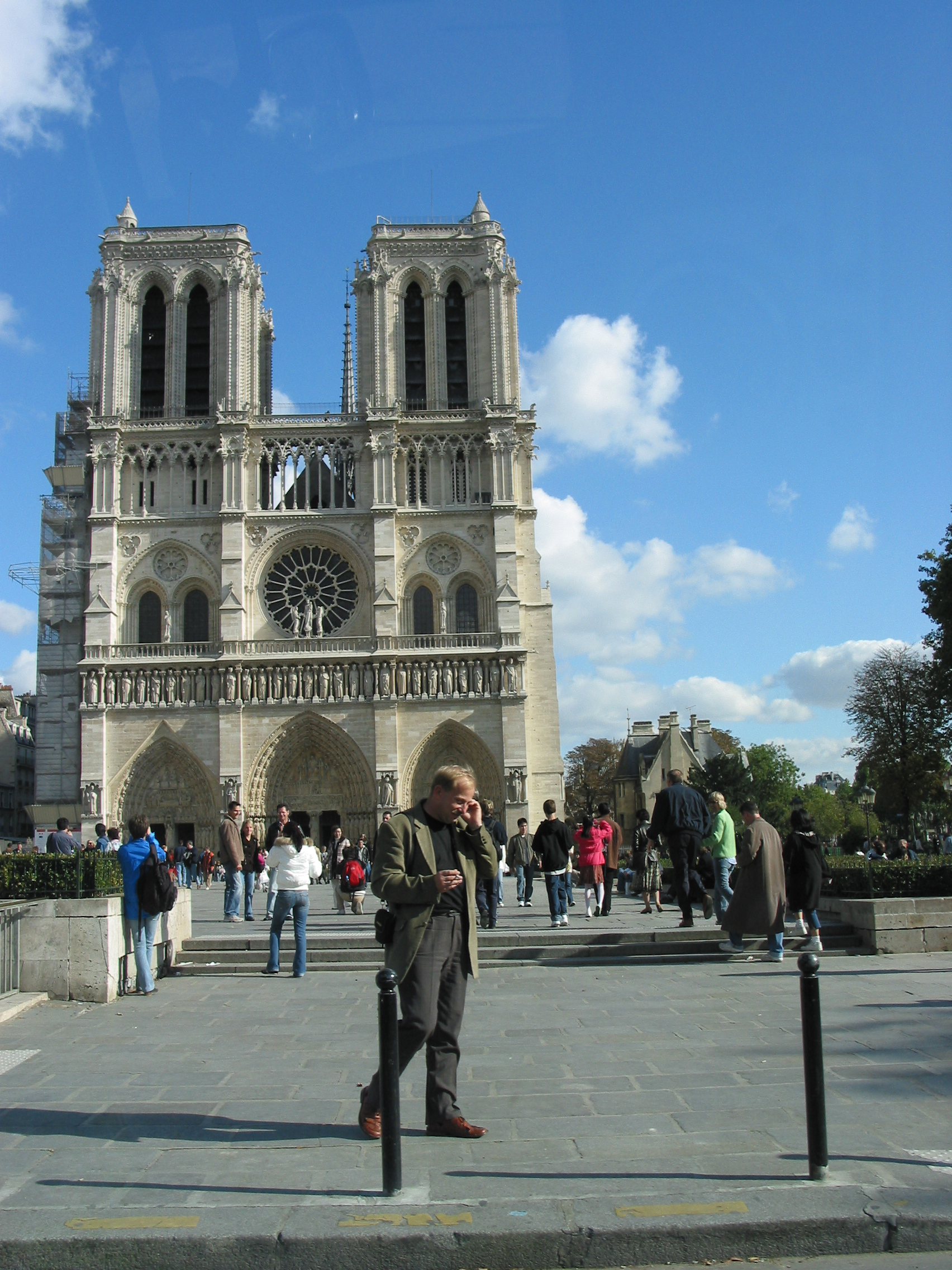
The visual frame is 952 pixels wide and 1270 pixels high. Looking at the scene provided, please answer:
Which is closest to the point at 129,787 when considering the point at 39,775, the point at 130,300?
the point at 39,775

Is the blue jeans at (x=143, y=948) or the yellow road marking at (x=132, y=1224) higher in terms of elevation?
the blue jeans at (x=143, y=948)

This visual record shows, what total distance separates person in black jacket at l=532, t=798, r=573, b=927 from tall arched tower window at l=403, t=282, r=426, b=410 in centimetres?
2807

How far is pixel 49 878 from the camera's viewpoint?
31.1ft

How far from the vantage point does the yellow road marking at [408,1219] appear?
13.0 feet

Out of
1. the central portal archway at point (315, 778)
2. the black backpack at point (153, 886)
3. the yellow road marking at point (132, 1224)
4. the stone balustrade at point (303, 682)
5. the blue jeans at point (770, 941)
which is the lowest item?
the yellow road marking at point (132, 1224)

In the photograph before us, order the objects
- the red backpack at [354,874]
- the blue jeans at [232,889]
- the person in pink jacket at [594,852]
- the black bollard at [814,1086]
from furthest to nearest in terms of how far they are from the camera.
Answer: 1. the blue jeans at [232,889]
2. the red backpack at [354,874]
3. the person in pink jacket at [594,852]
4. the black bollard at [814,1086]

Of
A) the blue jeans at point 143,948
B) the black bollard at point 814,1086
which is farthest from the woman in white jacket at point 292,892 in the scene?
the black bollard at point 814,1086

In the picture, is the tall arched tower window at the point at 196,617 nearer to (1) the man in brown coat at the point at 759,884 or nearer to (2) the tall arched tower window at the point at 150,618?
(2) the tall arched tower window at the point at 150,618

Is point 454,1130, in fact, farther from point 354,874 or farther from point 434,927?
point 354,874

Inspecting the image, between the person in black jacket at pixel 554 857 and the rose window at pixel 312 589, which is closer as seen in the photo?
the person in black jacket at pixel 554 857

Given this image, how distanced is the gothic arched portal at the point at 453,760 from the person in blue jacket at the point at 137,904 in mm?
25290

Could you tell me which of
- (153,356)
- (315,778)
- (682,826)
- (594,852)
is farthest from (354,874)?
(153,356)

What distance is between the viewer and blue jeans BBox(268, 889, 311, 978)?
10188mm

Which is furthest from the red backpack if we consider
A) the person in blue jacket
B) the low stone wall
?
the low stone wall
